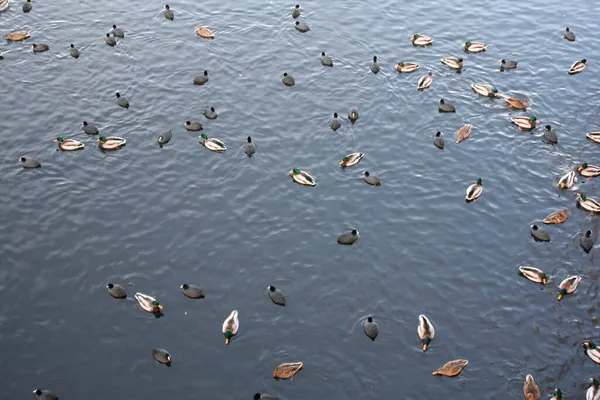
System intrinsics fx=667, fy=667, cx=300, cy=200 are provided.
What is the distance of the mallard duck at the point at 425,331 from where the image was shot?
25.8 meters

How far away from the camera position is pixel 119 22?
146ft

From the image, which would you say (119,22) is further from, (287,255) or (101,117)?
(287,255)

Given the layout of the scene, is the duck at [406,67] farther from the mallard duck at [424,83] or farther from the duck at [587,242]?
the duck at [587,242]

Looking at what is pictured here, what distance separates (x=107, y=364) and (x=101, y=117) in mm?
16108

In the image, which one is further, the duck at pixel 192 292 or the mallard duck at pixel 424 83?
the mallard duck at pixel 424 83

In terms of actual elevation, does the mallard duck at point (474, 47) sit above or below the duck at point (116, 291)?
above

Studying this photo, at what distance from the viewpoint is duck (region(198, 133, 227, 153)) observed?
34625mm

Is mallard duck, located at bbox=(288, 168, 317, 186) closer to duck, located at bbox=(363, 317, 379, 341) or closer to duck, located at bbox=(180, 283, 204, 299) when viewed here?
duck, located at bbox=(180, 283, 204, 299)

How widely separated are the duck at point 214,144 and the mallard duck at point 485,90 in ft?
50.2

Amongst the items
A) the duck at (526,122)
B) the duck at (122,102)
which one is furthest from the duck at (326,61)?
the duck at (122,102)

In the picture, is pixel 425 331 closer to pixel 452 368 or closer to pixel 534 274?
pixel 452 368

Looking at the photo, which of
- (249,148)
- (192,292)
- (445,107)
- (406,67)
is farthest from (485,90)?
(192,292)

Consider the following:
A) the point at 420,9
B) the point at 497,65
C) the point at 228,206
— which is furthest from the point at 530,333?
the point at 420,9

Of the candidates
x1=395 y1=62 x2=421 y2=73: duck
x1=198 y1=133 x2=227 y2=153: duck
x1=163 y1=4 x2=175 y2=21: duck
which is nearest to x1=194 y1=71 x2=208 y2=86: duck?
x1=198 y1=133 x2=227 y2=153: duck
